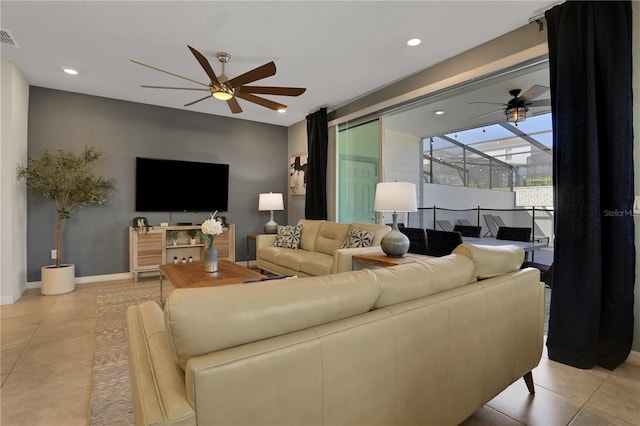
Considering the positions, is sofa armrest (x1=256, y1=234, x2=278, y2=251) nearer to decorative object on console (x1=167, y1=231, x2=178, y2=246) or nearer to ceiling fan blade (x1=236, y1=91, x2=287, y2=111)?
decorative object on console (x1=167, y1=231, x2=178, y2=246)

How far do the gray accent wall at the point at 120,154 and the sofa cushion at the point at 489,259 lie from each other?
15.4ft

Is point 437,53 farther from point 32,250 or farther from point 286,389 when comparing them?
point 32,250

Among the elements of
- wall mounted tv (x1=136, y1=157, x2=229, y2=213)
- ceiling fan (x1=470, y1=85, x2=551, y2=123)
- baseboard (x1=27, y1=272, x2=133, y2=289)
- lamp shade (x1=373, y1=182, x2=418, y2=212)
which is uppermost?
ceiling fan (x1=470, y1=85, x2=551, y2=123)

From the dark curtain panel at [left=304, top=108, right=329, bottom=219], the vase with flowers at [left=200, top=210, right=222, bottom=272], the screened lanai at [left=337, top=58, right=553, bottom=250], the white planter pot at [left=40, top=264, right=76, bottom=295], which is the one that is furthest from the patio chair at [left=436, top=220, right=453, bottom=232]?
the white planter pot at [left=40, top=264, right=76, bottom=295]

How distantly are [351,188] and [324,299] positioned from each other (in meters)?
4.08

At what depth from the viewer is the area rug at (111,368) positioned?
1699 mm

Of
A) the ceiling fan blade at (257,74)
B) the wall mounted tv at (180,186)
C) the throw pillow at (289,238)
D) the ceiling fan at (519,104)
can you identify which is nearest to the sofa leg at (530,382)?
the ceiling fan blade at (257,74)

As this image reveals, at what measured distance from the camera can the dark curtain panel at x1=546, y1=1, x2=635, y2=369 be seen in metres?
2.18

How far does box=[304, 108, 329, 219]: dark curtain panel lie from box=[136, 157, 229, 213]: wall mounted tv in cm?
150

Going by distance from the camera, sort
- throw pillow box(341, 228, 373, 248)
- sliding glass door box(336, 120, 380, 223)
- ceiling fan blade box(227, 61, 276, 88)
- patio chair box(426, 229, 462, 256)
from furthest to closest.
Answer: sliding glass door box(336, 120, 380, 223) < throw pillow box(341, 228, 373, 248) < patio chair box(426, 229, 462, 256) < ceiling fan blade box(227, 61, 276, 88)

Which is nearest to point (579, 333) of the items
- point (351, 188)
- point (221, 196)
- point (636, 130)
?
point (636, 130)

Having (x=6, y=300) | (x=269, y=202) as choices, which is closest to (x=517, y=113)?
(x=269, y=202)

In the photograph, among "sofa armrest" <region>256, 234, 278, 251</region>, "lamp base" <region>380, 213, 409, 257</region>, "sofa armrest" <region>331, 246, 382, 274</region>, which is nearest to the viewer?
"lamp base" <region>380, 213, 409, 257</region>

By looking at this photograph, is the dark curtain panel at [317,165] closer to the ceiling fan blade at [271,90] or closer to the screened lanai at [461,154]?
the screened lanai at [461,154]
